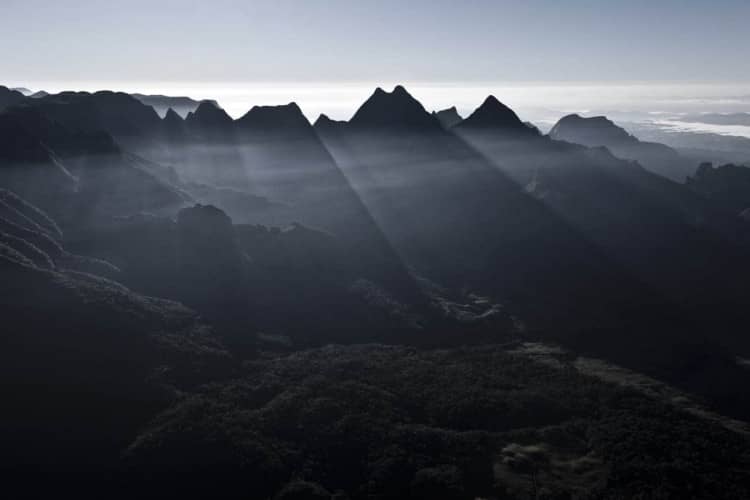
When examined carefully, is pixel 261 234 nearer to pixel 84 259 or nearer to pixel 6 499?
pixel 84 259

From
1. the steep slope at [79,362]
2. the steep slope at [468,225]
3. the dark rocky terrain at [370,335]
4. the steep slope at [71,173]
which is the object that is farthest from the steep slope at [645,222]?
the steep slope at [71,173]

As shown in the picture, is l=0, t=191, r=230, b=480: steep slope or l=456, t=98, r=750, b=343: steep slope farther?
l=456, t=98, r=750, b=343: steep slope

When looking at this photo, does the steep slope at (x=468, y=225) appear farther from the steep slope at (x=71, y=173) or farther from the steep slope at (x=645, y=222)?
the steep slope at (x=71, y=173)

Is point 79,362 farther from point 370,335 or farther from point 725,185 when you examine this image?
point 725,185

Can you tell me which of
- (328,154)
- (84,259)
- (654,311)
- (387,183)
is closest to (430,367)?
(654,311)

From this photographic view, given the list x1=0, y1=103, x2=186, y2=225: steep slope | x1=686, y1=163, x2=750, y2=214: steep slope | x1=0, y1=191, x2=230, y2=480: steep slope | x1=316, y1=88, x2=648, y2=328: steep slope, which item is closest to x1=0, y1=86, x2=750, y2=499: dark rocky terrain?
x1=0, y1=191, x2=230, y2=480: steep slope

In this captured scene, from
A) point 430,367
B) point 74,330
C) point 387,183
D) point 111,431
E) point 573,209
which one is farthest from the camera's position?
point 387,183

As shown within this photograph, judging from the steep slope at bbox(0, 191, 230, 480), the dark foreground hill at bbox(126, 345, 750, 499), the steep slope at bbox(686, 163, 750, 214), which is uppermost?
the steep slope at bbox(686, 163, 750, 214)

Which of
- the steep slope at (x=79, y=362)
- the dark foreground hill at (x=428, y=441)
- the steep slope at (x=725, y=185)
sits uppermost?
the steep slope at (x=725, y=185)

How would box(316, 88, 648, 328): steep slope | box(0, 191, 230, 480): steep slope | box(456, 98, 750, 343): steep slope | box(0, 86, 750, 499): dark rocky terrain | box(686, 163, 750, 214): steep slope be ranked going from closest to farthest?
box(0, 191, 230, 480): steep slope
box(0, 86, 750, 499): dark rocky terrain
box(456, 98, 750, 343): steep slope
box(316, 88, 648, 328): steep slope
box(686, 163, 750, 214): steep slope

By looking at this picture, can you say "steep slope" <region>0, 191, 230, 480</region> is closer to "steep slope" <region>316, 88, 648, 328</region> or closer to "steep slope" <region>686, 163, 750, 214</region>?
"steep slope" <region>316, 88, 648, 328</region>

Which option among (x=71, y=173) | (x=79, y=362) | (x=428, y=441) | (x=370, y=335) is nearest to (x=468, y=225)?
(x=370, y=335)
